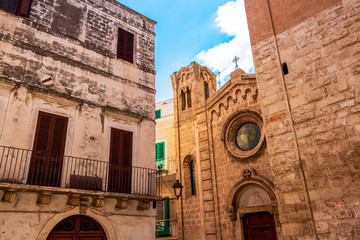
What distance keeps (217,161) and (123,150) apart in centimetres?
653

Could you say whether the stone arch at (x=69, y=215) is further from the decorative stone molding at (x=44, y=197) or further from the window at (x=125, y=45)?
the window at (x=125, y=45)

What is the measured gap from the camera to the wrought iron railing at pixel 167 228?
1634 centimetres

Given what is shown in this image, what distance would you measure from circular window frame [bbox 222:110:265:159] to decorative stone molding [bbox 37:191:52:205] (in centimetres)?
876

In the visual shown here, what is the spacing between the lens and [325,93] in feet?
20.9

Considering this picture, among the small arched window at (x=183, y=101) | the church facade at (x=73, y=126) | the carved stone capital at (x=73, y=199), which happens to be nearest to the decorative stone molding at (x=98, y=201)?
the church facade at (x=73, y=126)

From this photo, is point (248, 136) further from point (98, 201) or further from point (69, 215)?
point (69, 215)

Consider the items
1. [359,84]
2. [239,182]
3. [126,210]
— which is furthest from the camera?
[239,182]

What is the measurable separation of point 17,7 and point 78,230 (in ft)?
22.6

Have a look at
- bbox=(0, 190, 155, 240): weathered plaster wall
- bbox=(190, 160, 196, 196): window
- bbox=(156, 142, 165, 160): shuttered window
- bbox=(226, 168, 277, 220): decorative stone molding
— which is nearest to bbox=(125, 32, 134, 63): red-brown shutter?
bbox=(0, 190, 155, 240): weathered plaster wall

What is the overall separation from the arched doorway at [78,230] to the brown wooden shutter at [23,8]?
6.18m

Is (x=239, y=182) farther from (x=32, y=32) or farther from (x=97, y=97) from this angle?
(x=32, y=32)

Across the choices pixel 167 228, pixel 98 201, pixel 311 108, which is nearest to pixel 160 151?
pixel 167 228

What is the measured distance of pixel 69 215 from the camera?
7953 mm

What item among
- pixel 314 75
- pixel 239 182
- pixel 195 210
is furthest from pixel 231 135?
pixel 314 75
